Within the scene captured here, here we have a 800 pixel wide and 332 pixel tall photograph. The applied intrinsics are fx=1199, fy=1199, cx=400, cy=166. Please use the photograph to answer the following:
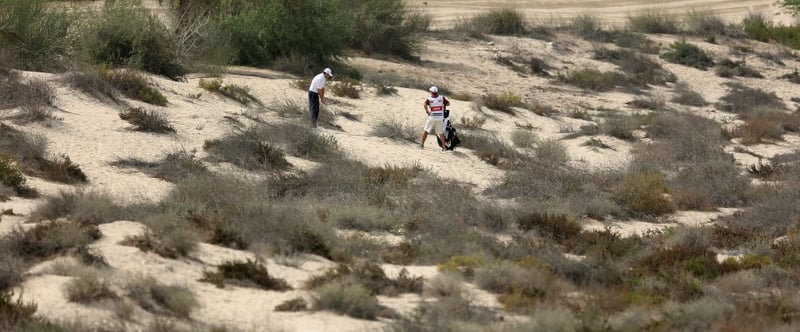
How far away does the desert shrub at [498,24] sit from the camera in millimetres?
46250

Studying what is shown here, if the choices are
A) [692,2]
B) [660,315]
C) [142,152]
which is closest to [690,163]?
[142,152]

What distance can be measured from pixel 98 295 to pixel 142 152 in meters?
10.7

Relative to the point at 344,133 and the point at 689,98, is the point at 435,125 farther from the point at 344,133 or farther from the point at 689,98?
the point at 689,98

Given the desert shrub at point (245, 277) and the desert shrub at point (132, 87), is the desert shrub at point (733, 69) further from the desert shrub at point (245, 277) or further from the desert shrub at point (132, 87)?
the desert shrub at point (245, 277)

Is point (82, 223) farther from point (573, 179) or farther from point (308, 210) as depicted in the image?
point (573, 179)

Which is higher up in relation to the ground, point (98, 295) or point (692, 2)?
point (98, 295)

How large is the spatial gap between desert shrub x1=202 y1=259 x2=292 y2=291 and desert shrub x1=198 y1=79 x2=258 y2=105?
15.2 meters

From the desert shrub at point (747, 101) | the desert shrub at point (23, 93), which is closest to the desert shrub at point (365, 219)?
the desert shrub at point (23, 93)

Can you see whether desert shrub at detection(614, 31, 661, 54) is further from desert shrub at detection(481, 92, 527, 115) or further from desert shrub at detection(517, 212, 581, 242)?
desert shrub at detection(517, 212, 581, 242)

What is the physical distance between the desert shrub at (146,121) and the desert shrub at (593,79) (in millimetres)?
18506

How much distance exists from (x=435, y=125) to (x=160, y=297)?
1433cm

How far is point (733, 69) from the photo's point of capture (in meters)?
43.8

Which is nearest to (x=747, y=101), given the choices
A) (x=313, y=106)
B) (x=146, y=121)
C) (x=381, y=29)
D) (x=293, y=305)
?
(x=381, y=29)

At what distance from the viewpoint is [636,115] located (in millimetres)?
32531
